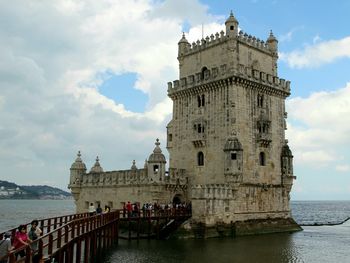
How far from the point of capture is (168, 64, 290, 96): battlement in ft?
137

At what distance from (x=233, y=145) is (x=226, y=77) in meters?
6.63

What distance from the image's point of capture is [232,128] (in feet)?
133

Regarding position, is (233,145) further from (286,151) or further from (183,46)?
(183,46)

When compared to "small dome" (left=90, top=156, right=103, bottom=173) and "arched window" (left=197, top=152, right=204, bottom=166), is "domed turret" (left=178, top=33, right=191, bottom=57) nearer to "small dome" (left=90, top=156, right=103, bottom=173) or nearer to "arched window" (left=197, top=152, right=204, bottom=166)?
"arched window" (left=197, top=152, right=204, bottom=166)

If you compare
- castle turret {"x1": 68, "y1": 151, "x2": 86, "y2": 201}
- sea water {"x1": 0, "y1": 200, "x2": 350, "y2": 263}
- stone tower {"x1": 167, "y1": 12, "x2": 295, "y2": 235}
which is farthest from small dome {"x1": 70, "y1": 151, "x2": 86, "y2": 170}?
sea water {"x1": 0, "y1": 200, "x2": 350, "y2": 263}

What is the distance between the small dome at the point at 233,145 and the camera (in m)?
39.3

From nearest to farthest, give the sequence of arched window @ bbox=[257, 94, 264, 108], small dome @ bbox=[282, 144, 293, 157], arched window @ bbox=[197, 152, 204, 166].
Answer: arched window @ bbox=[197, 152, 204, 166] → arched window @ bbox=[257, 94, 264, 108] → small dome @ bbox=[282, 144, 293, 157]

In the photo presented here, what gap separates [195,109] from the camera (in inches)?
1759

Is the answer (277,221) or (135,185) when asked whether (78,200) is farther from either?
(277,221)

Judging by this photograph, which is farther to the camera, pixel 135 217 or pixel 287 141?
pixel 287 141

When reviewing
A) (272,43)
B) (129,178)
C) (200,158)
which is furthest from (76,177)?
(272,43)

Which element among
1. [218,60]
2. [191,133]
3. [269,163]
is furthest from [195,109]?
[269,163]

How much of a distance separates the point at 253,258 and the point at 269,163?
54.7ft

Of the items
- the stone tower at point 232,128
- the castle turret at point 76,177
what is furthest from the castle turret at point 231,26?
the castle turret at point 76,177
